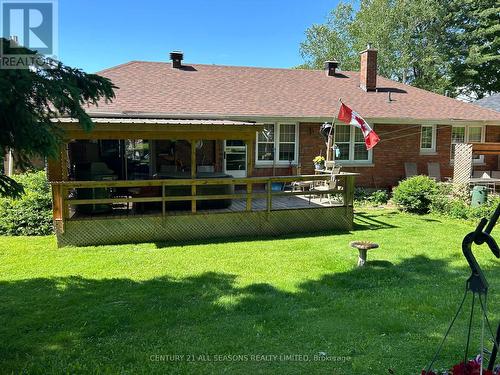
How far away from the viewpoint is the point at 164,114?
12.7 m

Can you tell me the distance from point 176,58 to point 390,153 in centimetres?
914

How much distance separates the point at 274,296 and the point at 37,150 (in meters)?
3.51

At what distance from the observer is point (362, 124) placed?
11.0 metres

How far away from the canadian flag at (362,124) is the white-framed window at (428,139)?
644 centimetres

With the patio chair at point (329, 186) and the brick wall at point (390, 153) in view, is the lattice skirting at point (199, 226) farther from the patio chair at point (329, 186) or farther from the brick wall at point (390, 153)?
the brick wall at point (390, 153)

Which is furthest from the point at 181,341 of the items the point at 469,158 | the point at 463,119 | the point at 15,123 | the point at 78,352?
the point at 463,119

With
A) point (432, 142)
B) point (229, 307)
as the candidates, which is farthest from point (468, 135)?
point (229, 307)

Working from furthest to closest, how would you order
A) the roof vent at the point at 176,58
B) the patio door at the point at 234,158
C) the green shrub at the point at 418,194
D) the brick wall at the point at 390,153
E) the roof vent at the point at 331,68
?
the roof vent at the point at 331,68 < the roof vent at the point at 176,58 < the brick wall at the point at 390,153 < the patio door at the point at 234,158 < the green shrub at the point at 418,194

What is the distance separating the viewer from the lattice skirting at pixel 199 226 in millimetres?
8633

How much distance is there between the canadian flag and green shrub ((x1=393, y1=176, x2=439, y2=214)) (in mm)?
2313

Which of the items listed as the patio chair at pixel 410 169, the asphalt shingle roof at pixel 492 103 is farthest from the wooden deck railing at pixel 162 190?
the asphalt shingle roof at pixel 492 103

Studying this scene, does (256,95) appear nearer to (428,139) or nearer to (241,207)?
(241,207)
